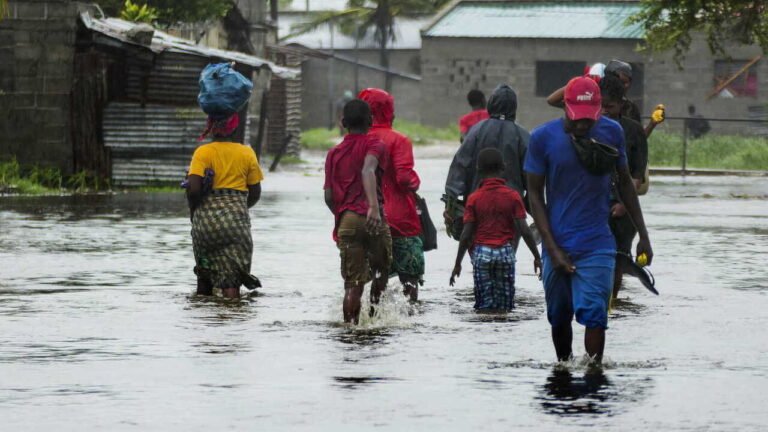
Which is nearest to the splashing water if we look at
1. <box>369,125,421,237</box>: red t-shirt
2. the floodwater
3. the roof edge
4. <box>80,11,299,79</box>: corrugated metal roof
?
the floodwater

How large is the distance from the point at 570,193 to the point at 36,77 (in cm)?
2103

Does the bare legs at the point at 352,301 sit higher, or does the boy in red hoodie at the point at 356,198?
the boy in red hoodie at the point at 356,198

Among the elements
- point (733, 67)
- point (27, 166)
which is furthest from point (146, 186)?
point (733, 67)

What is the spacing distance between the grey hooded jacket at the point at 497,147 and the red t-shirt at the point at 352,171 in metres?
1.93

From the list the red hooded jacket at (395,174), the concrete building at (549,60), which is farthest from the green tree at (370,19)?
the red hooded jacket at (395,174)

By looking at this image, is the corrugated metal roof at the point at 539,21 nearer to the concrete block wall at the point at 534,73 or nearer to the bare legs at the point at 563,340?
the concrete block wall at the point at 534,73

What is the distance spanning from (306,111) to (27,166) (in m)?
46.7

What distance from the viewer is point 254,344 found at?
11.1 meters

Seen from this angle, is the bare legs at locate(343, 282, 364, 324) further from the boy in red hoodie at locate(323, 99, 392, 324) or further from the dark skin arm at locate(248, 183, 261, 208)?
the dark skin arm at locate(248, 183, 261, 208)

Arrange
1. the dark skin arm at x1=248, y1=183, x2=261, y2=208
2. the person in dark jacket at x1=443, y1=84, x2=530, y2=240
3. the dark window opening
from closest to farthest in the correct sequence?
1. the dark skin arm at x1=248, y1=183, x2=261, y2=208
2. the person in dark jacket at x1=443, y1=84, x2=530, y2=240
3. the dark window opening

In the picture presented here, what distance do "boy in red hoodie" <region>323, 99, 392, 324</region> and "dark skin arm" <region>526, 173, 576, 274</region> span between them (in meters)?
2.41

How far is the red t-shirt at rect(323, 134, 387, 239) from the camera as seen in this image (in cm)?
1179

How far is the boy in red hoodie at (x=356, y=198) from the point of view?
11.8 meters

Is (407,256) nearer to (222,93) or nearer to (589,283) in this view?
(222,93)
